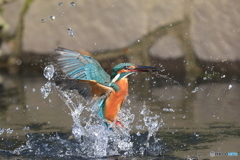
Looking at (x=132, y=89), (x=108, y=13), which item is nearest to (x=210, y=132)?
(x=132, y=89)

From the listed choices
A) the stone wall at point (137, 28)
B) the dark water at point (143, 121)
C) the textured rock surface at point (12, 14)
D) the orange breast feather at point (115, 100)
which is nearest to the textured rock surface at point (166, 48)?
the stone wall at point (137, 28)

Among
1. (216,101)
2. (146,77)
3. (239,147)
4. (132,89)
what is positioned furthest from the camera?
(146,77)

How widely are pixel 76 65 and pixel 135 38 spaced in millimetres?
2370

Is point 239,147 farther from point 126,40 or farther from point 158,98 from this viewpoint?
point 126,40

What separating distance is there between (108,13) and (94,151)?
3.00 metres

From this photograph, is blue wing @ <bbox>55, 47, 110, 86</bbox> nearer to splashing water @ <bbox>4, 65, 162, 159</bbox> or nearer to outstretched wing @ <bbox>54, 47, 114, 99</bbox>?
outstretched wing @ <bbox>54, 47, 114, 99</bbox>

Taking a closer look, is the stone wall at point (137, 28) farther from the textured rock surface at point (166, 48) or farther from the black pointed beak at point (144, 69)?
the black pointed beak at point (144, 69)

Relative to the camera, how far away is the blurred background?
5.52m

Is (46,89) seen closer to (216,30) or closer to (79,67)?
(79,67)

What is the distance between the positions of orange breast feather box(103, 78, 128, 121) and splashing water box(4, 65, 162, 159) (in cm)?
6

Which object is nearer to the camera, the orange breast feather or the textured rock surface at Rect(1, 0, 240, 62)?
the orange breast feather

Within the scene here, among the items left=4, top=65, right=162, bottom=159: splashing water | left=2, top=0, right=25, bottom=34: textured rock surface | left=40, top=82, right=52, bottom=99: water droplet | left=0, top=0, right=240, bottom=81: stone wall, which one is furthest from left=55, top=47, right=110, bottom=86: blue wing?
left=2, top=0, right=25, bottom=34: textured rock surface

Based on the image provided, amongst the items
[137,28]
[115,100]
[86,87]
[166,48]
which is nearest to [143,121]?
[115,100]

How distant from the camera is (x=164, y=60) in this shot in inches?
228
